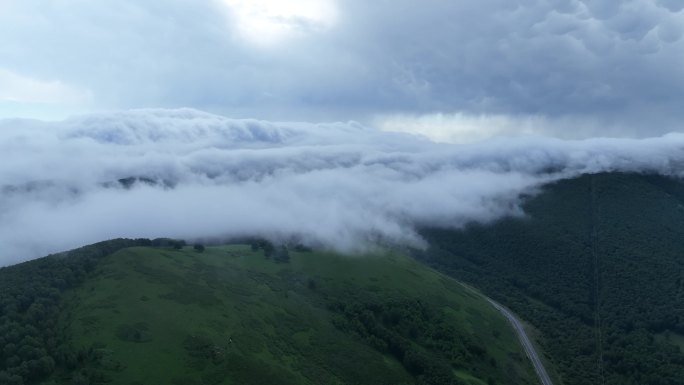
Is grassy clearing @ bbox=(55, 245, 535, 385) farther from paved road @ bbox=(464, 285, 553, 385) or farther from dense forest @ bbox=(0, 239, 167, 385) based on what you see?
paved road @ bbox=(464, 285, 553, 385)

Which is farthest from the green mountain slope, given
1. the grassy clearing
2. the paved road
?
the paved road

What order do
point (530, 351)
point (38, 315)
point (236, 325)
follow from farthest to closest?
point (530, 351) < point (236, 325) < point (38, 315)

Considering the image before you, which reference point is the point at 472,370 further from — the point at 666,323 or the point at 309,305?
the point at 666,323

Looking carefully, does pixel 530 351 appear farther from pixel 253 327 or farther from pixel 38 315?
pixel 38 315

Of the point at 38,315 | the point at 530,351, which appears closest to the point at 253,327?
the point at 38,315

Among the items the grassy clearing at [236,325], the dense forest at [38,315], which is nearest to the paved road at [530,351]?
the grassy clearing at [236,325]

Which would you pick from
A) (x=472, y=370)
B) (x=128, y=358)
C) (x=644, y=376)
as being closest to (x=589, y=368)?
(x=644, y=376)
